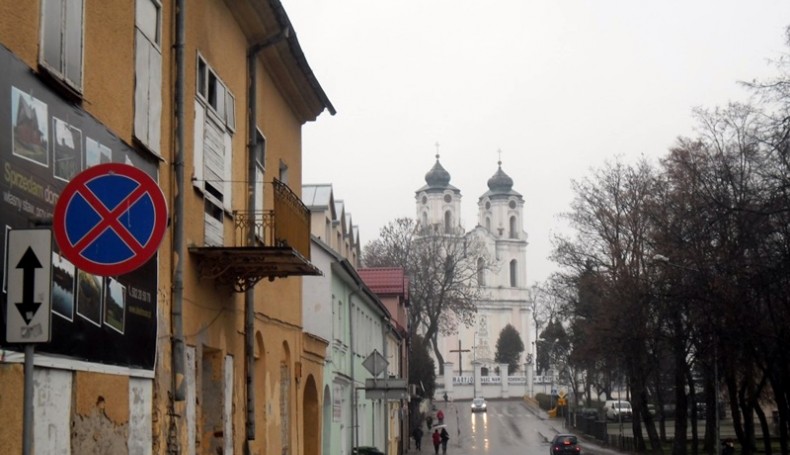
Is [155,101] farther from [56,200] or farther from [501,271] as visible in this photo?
[501,271]

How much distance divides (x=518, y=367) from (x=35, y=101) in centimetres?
13315

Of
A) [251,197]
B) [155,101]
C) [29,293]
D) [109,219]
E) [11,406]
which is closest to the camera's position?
[29,293]

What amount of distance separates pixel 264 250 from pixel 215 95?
229 cm

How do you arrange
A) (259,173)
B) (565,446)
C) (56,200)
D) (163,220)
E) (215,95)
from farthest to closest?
(565,446) < (259,173) < (215,95) < (56,200) < (163,220)

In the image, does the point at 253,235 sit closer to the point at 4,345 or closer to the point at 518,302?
the point at 4,345

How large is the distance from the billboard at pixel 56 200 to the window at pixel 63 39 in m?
0.21

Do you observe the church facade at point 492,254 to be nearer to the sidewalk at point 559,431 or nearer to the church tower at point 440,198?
the church tower at point 440,198

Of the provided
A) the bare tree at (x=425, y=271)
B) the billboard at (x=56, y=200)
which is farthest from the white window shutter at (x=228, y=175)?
the bare tree at (x=425, y=271)

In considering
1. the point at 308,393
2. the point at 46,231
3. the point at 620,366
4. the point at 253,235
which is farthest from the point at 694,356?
the point at 46,231

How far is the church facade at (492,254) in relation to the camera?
14512cm

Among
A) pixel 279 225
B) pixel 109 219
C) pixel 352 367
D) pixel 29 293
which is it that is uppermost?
pixel 279 225

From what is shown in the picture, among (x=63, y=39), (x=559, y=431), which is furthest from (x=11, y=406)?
(x=559, y=431)

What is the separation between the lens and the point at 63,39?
345 inches

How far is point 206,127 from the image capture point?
1362 cm
